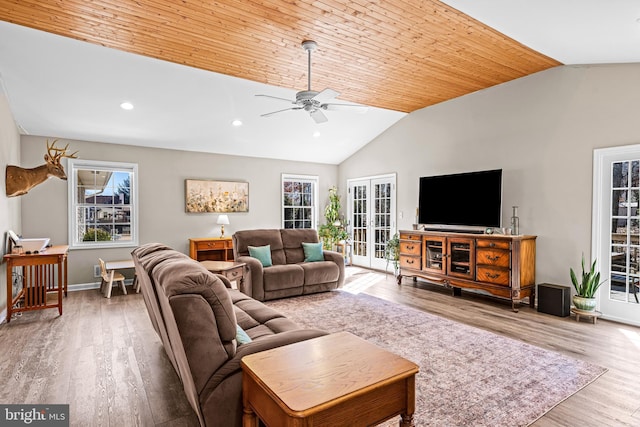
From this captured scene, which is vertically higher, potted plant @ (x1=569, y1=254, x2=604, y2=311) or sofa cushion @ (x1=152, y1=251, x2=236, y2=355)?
sofa cushion @ (x1=152, y1=251, x2=236, y2=355)

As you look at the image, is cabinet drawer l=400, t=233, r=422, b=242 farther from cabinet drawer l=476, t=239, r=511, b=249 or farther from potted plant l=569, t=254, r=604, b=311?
potted plant l=569, t=254, r=604, b=311

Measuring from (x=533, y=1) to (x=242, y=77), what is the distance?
3.39m

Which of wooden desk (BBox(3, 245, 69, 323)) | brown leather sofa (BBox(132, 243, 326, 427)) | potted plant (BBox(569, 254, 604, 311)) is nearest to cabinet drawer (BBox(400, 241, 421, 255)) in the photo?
potted plant (BBox(569, 254, 604, 311))

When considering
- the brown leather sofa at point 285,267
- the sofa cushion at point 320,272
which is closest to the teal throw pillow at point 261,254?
the brown leather sofa at point 285,267

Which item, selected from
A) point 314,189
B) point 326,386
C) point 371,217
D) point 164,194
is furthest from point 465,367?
point 314,189

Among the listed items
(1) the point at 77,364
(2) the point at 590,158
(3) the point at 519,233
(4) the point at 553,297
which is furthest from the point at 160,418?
(2) the point at 590,158

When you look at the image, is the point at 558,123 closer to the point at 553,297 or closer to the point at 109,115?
the point at 553,297

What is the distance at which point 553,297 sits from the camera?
4.37m

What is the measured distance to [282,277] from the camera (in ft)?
17.0

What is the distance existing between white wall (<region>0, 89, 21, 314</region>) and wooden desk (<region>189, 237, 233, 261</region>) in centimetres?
257

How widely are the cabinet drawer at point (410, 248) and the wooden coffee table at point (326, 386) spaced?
14.1 feet

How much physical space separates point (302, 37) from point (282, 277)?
10.4 ft

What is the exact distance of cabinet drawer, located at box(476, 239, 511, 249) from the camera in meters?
4.68

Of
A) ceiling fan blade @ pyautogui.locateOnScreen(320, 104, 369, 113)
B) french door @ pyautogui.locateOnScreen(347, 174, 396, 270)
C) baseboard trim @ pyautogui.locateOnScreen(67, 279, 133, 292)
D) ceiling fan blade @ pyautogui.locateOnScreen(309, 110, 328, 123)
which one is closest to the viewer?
ceiling fan blade @ pyautogui.locateOnScreen(320, 104, 369, 113)
